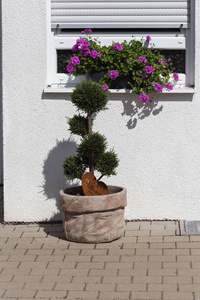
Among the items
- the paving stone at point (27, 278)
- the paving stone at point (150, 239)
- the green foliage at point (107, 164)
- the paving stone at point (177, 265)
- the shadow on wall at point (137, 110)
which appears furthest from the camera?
the shadow on wall at point (137, 110)

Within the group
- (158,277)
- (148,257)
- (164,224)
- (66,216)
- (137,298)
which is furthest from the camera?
(164,224)

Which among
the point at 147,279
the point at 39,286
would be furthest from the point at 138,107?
the point at 39,286

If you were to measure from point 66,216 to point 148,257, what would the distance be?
952mm

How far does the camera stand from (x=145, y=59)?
6.58 metres

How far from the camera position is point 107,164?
6340 mm

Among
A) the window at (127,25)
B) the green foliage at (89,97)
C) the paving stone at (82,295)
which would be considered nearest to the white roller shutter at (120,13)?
the window at (127,25)

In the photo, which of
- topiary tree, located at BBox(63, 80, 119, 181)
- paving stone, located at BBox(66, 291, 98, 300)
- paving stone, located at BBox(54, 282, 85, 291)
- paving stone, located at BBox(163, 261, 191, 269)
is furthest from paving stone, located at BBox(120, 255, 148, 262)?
topiary tree, located at BBox(63, 80, 119, 181)

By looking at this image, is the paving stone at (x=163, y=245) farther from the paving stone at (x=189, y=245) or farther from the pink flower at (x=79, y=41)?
the pink flower at (x=79, y=41)

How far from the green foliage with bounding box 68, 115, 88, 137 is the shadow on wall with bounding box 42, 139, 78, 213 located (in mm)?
492

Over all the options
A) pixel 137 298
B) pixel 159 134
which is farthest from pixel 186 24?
pixel 137 298

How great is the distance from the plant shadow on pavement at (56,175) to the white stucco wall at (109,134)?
1 cm

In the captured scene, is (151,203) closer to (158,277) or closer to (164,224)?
(164,224)

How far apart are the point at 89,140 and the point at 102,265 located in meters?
1.29

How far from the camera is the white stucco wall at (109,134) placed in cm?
677
